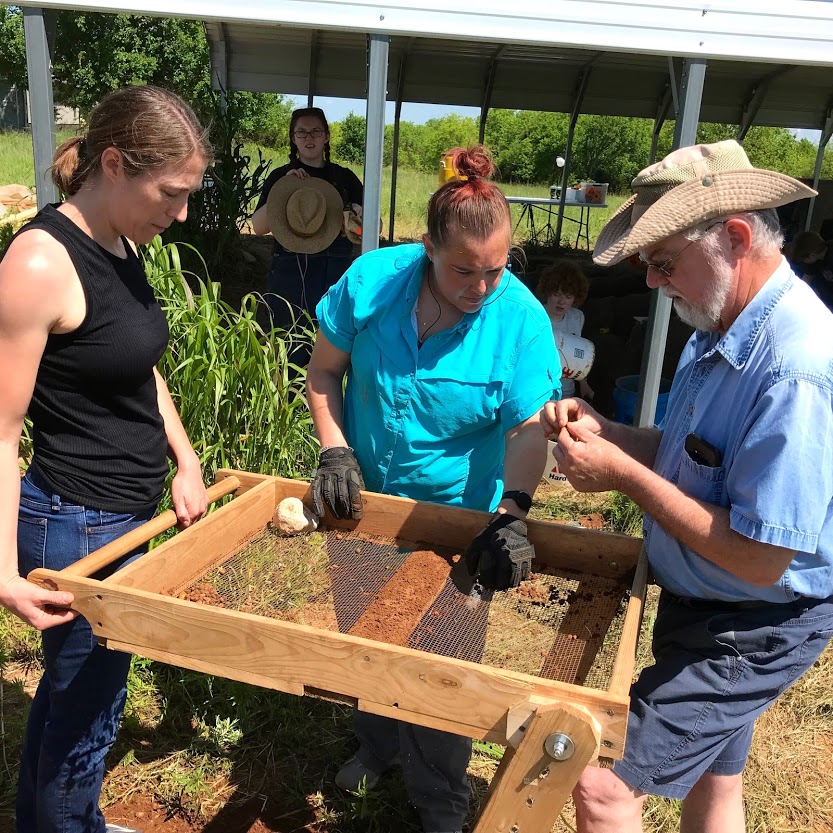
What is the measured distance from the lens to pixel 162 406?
2.12 m

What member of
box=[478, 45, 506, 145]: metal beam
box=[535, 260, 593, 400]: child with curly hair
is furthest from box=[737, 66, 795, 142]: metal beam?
box=[535, 260, 593, 400]: child with curly hair

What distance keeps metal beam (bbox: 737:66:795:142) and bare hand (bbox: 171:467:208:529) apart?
9.36 m

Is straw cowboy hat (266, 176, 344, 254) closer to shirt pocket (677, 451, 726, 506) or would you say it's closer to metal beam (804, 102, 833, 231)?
shirt pocket (677, 451, 726, 506)

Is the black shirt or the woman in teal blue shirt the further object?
the black shirt

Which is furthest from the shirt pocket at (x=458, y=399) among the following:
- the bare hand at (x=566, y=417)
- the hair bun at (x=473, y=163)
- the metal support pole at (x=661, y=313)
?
the metal support pole at (x=661, y=313)

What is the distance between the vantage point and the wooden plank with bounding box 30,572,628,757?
1.35m

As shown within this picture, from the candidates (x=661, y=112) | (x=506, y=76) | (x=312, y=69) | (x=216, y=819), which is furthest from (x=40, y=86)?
(x=661, y=112)

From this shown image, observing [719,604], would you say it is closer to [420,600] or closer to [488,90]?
[420,600]

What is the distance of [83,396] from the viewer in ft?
5.72

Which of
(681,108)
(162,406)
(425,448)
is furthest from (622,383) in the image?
(162,406)

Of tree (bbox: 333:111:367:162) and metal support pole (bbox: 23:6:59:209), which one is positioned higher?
metal support pole (bbox: 23:6:59:209)

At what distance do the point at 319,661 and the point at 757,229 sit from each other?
1.17 metres

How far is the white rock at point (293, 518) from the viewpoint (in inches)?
84.1

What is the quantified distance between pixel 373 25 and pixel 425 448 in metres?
3.20
